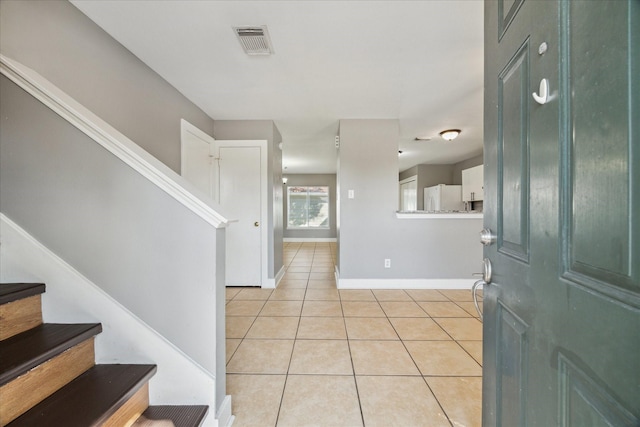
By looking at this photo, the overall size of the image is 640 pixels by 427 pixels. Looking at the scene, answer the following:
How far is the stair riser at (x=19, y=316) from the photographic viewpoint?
102 centimetres

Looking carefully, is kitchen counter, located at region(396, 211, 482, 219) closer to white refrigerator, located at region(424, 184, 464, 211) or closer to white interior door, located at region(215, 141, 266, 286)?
white interior door, located at region(215, 141, 266, 286)

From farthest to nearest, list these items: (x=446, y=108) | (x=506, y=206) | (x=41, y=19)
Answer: (x=446, y=108) → (x=41, y=19) → (x=506, y=206)

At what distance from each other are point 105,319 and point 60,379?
0.24m

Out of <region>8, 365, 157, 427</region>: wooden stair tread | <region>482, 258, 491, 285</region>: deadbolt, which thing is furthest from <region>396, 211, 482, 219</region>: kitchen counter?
<region>8, 365, 157, 427</region>: wooden stair tread

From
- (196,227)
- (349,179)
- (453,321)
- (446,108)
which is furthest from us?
(349,179)

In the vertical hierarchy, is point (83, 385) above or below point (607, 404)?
below

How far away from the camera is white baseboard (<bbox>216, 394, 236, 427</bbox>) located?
125 cm

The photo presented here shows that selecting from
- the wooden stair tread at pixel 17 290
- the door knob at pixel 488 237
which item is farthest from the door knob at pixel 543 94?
the wooden stair tread at pixel 17 290

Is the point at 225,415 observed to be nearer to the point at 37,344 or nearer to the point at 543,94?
the point at 37,344

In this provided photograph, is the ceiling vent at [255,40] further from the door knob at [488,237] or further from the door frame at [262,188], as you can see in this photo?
the door knob at [488,237]

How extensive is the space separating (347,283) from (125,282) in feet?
9.01

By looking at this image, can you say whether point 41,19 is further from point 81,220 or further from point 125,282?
point 125,282

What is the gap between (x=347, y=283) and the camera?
3562 mm

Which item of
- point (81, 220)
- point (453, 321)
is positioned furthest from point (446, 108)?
point (81, 220)
